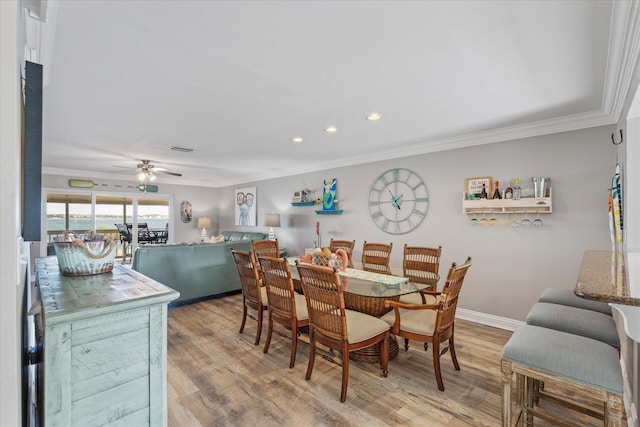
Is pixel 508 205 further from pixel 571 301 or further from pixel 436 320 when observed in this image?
pixel 436 320

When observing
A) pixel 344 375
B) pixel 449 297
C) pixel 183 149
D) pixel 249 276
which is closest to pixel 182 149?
pixel 183 149

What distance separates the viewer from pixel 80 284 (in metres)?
1.19

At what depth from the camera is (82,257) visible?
134 cm

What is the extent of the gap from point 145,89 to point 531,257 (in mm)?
4212

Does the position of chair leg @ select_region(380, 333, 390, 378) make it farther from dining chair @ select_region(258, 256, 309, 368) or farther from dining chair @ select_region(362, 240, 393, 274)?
dining chair @ select_region(362, 240, 393, 274)

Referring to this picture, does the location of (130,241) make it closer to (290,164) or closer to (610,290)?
(290,164)

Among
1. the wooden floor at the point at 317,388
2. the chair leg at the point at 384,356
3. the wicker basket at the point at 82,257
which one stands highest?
the wicker basket at the point at 82,257

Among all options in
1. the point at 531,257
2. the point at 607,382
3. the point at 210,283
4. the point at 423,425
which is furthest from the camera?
the point at 210,283

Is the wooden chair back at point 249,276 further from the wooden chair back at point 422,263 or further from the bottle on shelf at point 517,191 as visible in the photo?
the bottle on shelf at point 517,191

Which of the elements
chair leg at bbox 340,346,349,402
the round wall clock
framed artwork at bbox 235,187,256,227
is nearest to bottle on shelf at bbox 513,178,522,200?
the round wall clock

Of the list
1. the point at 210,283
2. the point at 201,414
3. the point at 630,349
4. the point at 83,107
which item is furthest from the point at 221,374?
the point at 630,349

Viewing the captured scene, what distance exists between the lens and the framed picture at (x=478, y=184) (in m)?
3.58

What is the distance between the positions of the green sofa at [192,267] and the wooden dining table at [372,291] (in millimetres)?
2080

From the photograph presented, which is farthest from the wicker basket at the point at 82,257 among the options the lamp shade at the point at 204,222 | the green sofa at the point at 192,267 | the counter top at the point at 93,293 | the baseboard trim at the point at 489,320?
the lamp shade at the point at 204,222
